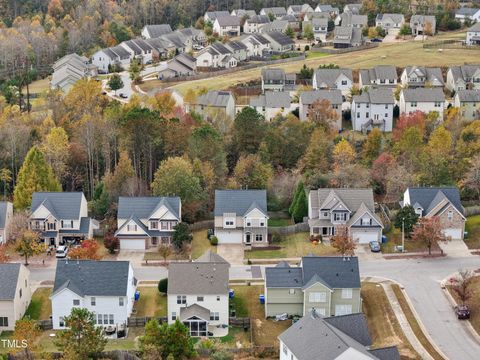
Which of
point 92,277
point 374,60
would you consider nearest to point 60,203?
point 92,277

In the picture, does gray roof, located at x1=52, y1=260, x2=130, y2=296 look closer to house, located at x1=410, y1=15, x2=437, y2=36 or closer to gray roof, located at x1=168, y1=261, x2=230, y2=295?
gray roof, located at x1=168, y1=261, x2=230, y2=295

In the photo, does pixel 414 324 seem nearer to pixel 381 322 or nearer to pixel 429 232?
pixel 381 322

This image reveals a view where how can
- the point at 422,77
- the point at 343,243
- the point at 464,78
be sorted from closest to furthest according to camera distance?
the point at 343,243, the point at 464,78, the point at 422,77

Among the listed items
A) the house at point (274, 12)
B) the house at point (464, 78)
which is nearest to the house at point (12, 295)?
the house at point (464, 78)

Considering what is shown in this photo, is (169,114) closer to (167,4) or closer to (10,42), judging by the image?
(10,42)

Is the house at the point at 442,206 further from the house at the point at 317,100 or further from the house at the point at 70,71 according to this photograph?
the house at the point at 70,71

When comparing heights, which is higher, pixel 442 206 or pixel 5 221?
pixel 442 206
